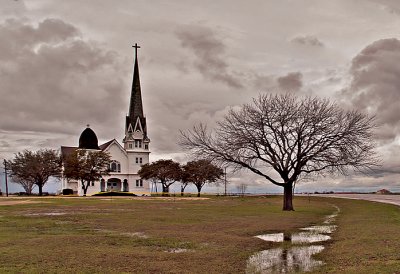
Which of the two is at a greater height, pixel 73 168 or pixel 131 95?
pixel 131 95

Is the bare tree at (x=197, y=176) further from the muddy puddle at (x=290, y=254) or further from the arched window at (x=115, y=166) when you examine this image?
the muddy puddle at (x=290, y=254)

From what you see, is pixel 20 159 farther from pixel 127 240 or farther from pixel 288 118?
pixel 127 240

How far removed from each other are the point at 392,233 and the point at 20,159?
104 m

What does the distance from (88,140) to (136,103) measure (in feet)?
50.4

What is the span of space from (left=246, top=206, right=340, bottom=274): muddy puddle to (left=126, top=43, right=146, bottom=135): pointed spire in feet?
333

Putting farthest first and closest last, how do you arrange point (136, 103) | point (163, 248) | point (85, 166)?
point (136, 103) < point (85, 166) < point (163, 248)

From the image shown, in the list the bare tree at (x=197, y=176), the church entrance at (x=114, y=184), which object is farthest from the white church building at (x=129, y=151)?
the bare tree at (x=197, y=176)

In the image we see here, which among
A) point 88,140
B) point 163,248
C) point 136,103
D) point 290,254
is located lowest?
point 290,254

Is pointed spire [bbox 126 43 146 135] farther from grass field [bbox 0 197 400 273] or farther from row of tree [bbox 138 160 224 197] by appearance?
grass field [bbox 0 197 400 273]

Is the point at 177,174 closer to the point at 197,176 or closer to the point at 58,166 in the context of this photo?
the point at 197,176

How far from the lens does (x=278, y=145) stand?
133 feet

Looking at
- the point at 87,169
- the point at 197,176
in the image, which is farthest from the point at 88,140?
the point at 197,176

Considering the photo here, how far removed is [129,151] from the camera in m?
121

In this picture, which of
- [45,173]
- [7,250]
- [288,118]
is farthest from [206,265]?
[45,173]
